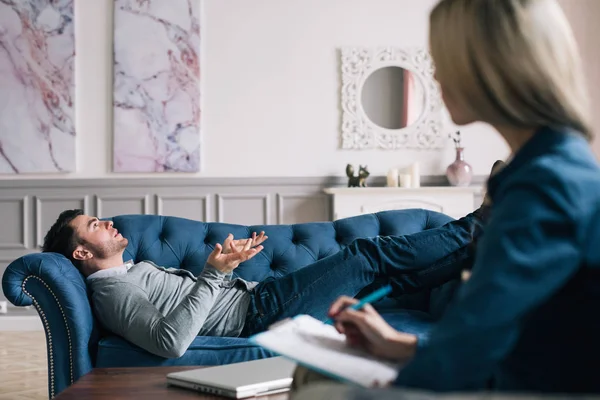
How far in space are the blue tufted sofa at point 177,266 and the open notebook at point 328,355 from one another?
116 cm

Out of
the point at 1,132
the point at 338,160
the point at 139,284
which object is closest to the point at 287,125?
the point at 338,160

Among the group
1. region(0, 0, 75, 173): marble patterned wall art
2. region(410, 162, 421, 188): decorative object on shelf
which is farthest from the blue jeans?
region(0, 0, 75, 173): marble patterned wall art

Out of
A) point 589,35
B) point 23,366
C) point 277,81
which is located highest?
point 589,35

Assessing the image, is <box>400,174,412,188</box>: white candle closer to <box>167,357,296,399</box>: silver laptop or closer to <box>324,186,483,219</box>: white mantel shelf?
<box>324,186,483,219</box>: white mantel shelf

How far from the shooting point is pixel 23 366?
146 inches

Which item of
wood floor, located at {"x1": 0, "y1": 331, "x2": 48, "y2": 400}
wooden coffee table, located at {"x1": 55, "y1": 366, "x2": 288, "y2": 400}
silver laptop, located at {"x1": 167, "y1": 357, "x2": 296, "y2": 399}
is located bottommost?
wood floor, located at {"x1": 0, "y1": 331, "x2": 48, "y2": 400}

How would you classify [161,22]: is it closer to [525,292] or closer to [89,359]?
[89,359]

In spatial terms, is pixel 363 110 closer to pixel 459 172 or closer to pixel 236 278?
pixel 459 172

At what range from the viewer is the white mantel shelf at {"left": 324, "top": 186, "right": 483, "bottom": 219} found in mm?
4848

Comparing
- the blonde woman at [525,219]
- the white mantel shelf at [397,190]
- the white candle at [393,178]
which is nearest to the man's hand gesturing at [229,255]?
the blonde woman at [525,219]

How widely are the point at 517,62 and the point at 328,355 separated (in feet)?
1.56

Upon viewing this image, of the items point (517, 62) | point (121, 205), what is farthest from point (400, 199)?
point (517, 62)

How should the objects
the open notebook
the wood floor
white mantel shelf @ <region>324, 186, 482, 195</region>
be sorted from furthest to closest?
white mantel shelf @ <region>324, 186, 482, 195</region>
the wood floor
the open notebook

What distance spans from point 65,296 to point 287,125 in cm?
305
